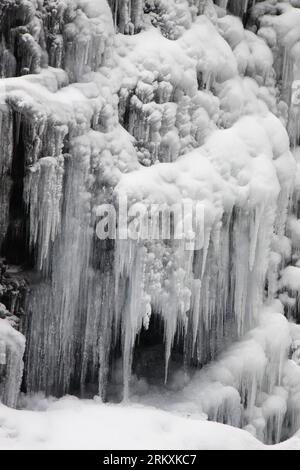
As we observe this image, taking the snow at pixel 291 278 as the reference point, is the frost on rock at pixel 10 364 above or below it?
below

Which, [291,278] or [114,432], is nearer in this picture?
[114,432]

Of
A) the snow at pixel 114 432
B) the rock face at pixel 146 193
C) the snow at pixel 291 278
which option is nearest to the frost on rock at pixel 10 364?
the rock face at pixel 146 193

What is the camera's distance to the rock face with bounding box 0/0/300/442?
579cm

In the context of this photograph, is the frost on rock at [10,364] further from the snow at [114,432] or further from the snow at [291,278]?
the snow at [291,278]

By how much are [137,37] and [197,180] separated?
144cm

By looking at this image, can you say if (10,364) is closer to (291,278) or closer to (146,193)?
(146,193)

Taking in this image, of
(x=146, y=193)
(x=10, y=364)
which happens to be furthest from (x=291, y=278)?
(x=10, y=364)

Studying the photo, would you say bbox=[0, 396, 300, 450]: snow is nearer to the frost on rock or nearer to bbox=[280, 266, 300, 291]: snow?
the frost on rock

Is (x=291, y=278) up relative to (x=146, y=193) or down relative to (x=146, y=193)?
down

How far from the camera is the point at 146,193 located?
6.10m

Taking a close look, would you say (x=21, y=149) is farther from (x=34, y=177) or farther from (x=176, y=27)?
(x=176, y=27)

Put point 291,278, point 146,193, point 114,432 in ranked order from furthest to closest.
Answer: point 291,278
point 146,193
point 114,432

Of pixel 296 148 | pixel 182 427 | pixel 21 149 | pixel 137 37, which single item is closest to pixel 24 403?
pixel 182 427

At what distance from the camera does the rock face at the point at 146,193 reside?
5789 millimetres
